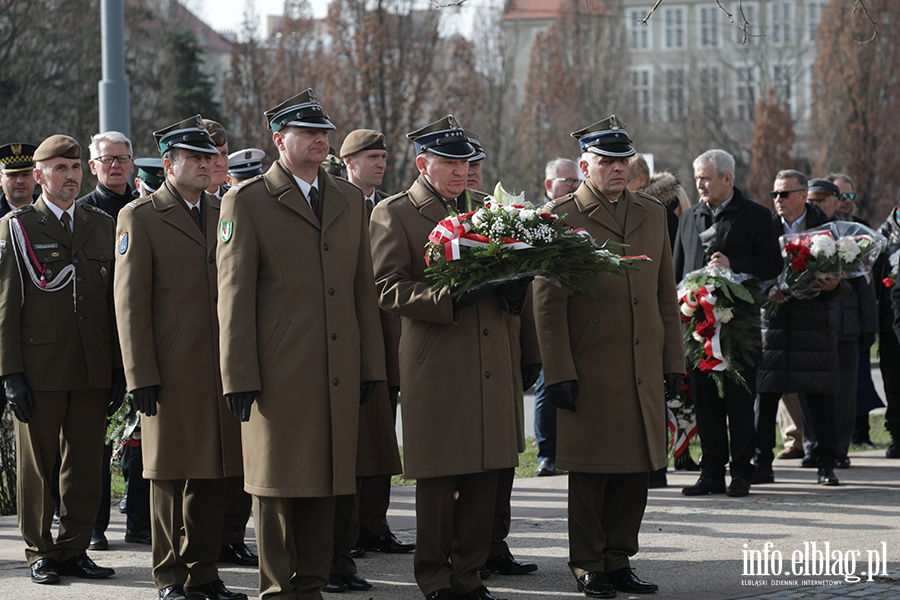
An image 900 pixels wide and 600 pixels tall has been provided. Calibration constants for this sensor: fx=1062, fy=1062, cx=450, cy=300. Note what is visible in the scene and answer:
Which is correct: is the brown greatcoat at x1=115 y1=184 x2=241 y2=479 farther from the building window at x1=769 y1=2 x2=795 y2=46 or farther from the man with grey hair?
the building window at x1=769 y1=2 x2=795 y2=46

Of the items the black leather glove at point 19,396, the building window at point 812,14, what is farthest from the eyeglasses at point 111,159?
the building window at point 812,14

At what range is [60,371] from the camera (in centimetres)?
571

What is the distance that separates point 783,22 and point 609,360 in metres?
57.9

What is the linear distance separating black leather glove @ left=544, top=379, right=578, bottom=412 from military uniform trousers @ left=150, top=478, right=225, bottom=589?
5.79 feet

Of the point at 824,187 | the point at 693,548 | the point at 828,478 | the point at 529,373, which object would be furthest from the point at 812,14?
the point at 529,373

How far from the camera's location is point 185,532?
17.0 feet

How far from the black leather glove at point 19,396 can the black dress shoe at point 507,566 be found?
8.53 ft

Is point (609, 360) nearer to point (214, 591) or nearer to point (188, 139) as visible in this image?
point (214, 591)

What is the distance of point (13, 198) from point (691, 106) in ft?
162

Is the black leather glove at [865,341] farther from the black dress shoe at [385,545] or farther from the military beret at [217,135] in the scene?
the military beret at [217,135]

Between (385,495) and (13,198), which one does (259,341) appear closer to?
(385,495)

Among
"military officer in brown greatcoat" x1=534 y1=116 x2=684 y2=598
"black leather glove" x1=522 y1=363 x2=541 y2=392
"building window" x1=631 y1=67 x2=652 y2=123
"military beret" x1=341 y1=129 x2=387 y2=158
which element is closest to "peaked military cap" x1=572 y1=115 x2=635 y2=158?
"military officer in brown greatcoat" x1=534 y1=116 x2=684 y2=598

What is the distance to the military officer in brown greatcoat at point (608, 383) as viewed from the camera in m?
5.43

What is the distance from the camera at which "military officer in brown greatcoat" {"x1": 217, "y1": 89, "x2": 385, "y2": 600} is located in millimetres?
4656
